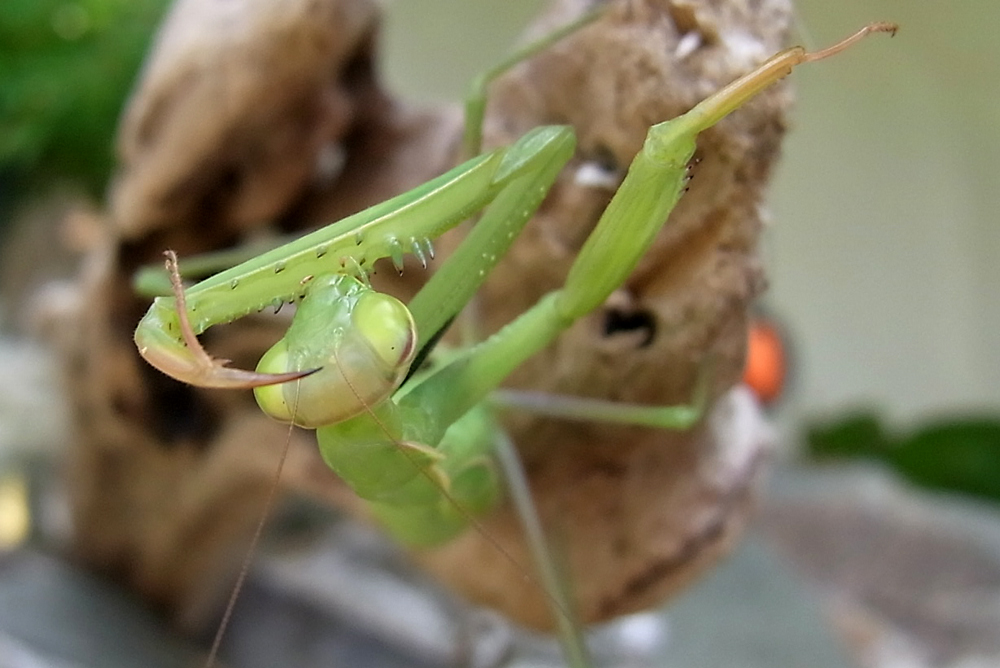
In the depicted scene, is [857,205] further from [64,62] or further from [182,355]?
[64,62]

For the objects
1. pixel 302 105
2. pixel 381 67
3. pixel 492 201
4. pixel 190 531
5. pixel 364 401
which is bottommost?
pixel 364 401

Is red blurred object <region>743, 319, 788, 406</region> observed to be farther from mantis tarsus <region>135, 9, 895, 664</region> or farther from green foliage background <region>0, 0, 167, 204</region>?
green foliage background <region>0, 0, 167, 204</region>

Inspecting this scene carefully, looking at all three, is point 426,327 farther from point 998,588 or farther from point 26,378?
point 998,588

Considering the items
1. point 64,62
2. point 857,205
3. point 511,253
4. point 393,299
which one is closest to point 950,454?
point 857,205

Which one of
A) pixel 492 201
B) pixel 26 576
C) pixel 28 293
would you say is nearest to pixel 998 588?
pixel 492 201

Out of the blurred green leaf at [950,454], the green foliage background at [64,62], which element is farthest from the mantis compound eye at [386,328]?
the blurred green leaf at [950,454]

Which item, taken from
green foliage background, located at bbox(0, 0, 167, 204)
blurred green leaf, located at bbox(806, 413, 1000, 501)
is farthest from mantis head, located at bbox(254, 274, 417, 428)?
blurred green leaf, located at bbox(806, 413, 1000, 501)
